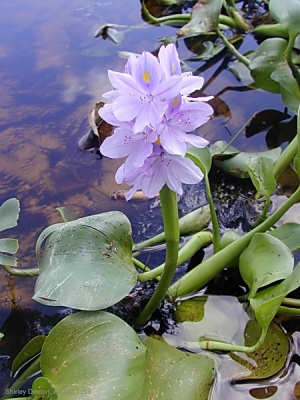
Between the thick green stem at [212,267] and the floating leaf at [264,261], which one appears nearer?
the floating leaf at [264,261]

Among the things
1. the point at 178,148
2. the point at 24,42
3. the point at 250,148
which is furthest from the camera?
the point at 24,42

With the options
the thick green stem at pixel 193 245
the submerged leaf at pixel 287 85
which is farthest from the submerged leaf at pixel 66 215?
the submerged leaf at pixel 287 85

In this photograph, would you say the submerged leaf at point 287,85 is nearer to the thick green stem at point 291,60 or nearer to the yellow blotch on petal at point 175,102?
the thick green stem at point 291,60

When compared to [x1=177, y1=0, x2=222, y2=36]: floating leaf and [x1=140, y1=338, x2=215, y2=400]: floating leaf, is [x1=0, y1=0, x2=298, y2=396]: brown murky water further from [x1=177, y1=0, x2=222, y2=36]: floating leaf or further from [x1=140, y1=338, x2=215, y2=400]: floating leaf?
[x1=140, y1=338, x2=215, y2=400]: floating leaf

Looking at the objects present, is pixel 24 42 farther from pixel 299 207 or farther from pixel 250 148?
pixel 299 207

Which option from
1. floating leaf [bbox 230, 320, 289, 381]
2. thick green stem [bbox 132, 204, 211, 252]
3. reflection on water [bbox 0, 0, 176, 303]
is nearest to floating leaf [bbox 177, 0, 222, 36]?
reflection on water [bbox 0, 0, 176, 303]

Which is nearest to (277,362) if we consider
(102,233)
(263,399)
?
(263,399)
